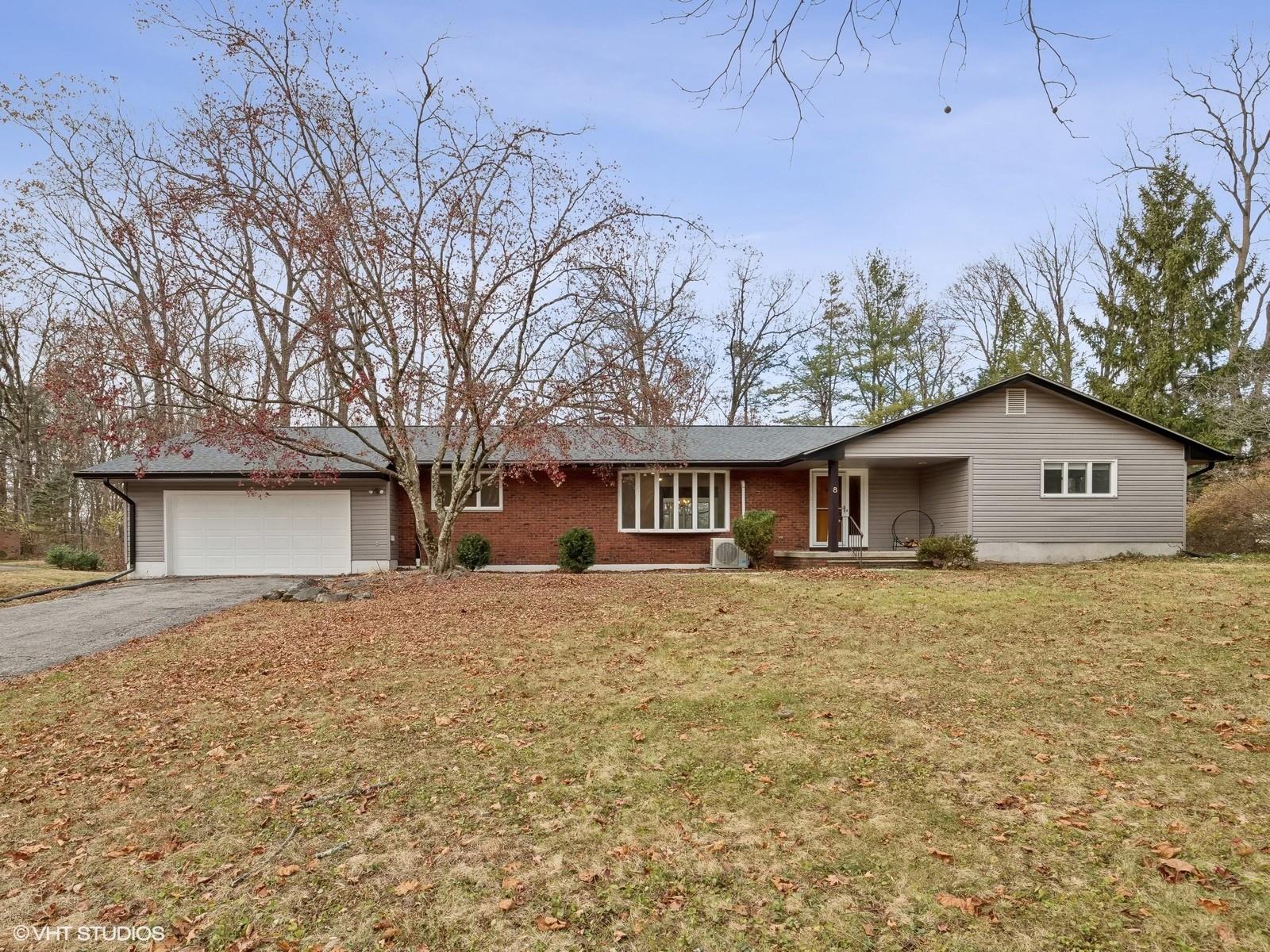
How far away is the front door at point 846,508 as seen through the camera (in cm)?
1880

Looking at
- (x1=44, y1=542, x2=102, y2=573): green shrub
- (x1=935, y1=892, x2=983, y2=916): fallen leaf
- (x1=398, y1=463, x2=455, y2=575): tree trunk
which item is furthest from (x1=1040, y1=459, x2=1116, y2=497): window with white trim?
(x1=44, y1=542, x2=102, y2=573): green shrub

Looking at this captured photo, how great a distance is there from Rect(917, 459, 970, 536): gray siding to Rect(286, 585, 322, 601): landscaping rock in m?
13.8

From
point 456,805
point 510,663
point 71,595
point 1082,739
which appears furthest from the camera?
point 71,595

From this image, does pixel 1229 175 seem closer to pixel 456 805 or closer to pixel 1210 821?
pixel 1210 821

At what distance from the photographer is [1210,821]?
143 inches

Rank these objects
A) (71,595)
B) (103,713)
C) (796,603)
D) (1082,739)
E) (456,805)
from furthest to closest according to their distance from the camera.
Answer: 1. (71,595)
2. (796,603)
3. (103,713)
4. (1082,739)
5. (456,805)

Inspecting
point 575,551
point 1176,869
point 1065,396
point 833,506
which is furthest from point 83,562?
point 1065,396

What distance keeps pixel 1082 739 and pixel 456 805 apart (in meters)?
3.98

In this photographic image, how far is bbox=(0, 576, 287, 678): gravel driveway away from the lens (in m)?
8.10

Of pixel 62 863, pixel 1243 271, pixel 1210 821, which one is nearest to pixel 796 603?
pixel 1210 821

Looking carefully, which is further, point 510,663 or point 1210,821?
point 510,663

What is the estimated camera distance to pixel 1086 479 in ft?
55.4

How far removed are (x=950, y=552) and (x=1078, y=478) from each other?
4.20 meters

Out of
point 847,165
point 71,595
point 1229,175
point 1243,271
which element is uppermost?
point 1229,175
